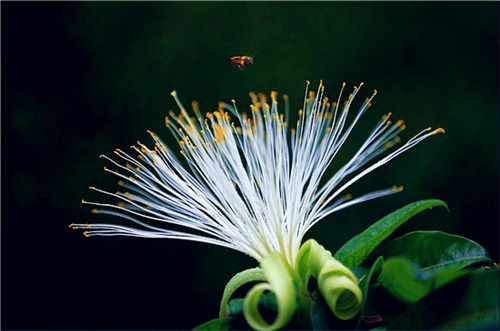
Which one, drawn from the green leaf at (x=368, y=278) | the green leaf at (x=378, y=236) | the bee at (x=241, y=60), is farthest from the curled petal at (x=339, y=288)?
the bee at (x=241, y=60)

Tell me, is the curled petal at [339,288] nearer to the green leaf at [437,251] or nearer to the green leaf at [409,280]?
the green leaf at [409,280]

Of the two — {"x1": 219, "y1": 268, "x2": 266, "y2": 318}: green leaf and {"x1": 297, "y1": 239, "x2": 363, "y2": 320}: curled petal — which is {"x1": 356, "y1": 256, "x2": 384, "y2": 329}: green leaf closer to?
{"x1": 297, "y1": 239, "x2": 363, "y2": 320}: curled petal

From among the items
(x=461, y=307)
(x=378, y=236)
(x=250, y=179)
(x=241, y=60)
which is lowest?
(x=461, y=307)

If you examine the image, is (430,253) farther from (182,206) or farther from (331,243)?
(331,243)

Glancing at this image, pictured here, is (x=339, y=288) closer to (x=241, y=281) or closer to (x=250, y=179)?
(x=241, y=281)

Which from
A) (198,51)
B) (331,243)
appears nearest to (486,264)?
(331,243)

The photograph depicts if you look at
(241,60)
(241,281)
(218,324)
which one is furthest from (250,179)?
(241,60)

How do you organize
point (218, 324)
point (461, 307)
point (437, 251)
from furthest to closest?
1. point (437, 251)
2. point (218, 324)
3. point (461, 307)

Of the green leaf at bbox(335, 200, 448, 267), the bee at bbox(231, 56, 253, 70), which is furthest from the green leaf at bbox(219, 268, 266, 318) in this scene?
the bee at bbox(231, 56, 253, 70)
